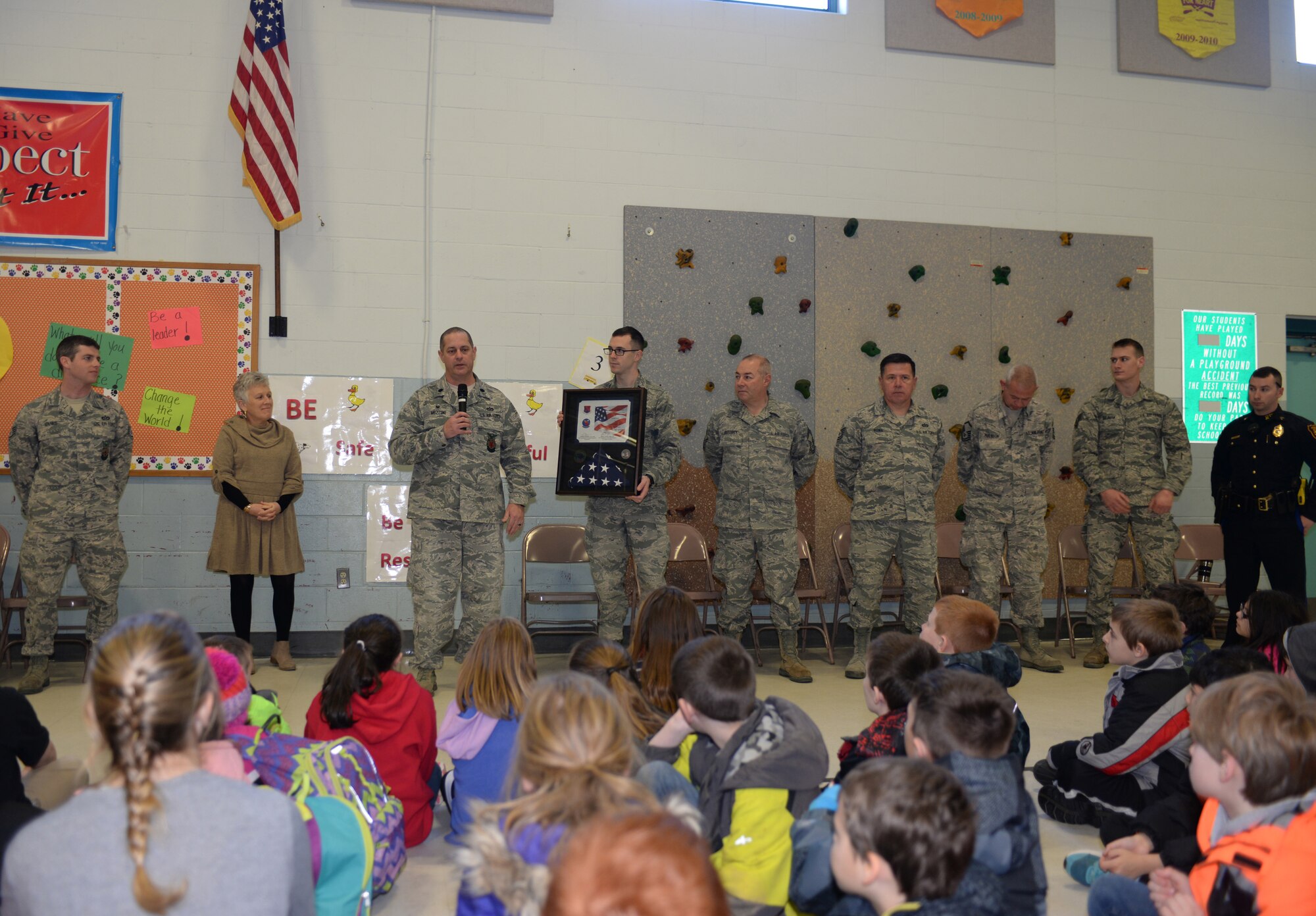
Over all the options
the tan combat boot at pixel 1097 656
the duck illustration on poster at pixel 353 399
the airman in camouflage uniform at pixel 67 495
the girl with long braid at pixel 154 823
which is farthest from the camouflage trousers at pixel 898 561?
the girl with long braid at pixel 154 823

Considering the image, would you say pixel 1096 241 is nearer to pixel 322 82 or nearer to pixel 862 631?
pixel 862 631

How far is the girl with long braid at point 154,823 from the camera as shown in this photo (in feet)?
Answer: 3.66

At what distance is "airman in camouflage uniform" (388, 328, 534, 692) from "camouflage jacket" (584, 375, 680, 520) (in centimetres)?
45

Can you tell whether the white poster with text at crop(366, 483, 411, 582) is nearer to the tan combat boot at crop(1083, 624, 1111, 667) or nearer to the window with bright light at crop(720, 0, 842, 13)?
the window with bright light at crop(720, 0, 842, 13)

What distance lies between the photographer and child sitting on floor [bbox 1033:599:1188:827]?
2.70m

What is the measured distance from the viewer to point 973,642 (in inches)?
115

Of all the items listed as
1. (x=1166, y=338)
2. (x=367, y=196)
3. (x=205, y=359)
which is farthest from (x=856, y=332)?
(x=205, y=359)

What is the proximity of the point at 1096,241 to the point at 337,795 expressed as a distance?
6088mm

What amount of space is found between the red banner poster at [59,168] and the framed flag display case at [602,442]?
9.16 feet

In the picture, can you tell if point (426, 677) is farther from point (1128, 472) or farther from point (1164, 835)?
point (1128, 472)

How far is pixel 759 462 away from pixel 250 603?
2758mm

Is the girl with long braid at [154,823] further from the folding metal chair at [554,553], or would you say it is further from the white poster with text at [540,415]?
the white poster with text at [540,415]

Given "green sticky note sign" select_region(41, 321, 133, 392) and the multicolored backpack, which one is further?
"green sticky note sign" select_region(41, 321, 133, 392)

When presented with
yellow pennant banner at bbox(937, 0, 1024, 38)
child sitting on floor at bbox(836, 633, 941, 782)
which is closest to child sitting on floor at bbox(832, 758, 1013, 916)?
child sitting on floor at bbox(836, 633, 941, 782)
